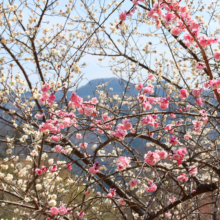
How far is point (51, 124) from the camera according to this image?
7.79 feet

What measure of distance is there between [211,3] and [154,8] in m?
3.68

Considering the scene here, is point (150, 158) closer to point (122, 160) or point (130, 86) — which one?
point (122, 160)

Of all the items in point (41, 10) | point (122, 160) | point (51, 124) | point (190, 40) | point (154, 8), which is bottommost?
point (122, 160)

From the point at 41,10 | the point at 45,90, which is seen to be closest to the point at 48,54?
the point at 41,10

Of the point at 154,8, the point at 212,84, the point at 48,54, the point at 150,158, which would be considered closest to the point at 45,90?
the point at 150,158

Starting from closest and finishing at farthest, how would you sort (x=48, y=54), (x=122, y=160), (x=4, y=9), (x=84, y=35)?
(x=122, y=160)
(x=4, y=9)
(x=48, y=54)
(x=84, y=35)

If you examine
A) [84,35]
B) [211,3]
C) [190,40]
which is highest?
[211,3]

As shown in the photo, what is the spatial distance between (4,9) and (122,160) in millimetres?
3465

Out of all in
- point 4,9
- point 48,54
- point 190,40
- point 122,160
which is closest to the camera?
point 122,160

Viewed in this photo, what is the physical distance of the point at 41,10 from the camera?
433cm

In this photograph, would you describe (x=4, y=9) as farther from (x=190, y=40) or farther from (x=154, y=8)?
(x=190, y=40)

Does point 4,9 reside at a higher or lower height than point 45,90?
higher

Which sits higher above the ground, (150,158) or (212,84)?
(212,84)

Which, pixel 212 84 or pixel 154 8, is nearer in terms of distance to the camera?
pixel 212 84
